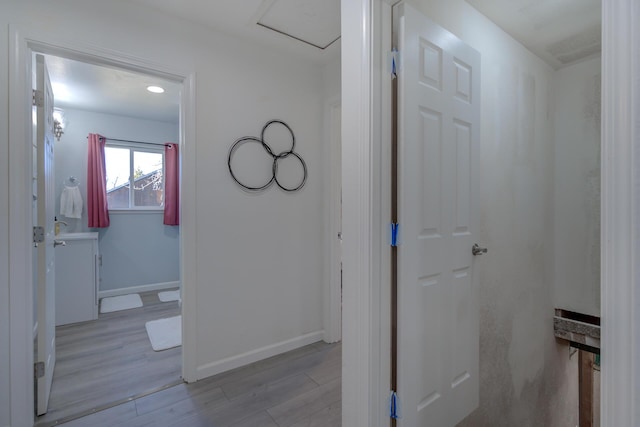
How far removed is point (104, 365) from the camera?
2338 millimetres

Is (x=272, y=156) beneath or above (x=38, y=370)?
above

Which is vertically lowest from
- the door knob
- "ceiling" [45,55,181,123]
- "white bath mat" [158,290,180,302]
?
"white bath mat" [158,290,180,302]

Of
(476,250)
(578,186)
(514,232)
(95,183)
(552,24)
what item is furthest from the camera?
(95,183)

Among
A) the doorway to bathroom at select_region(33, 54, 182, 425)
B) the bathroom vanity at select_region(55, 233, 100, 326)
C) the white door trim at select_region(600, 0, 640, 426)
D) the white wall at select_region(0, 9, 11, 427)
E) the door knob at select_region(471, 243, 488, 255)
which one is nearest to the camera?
the white door trim at select_region(600, 0, 640, 426)

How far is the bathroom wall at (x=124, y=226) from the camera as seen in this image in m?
3.81

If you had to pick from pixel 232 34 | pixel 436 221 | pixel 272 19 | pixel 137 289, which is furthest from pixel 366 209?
pixel 137 289

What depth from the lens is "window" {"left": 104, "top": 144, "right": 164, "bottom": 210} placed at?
4215mm

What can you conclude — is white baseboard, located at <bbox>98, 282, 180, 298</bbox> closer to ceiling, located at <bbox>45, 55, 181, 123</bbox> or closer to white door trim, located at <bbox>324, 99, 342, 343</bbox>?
ceiling, located at <bbox>45, 55, 181, 123</bbox>

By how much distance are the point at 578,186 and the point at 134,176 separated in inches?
209

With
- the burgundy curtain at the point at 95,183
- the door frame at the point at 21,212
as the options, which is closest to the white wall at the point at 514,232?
the door frame at the point at 21,212

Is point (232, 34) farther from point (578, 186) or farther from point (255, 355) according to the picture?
point (578, 186)

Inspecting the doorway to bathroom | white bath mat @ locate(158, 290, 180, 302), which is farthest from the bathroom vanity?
white bath mat @ locate(158, 290, 180, 302)

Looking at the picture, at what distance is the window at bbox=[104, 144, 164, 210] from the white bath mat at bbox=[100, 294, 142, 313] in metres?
1.26

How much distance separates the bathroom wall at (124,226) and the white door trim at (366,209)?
406 cm
